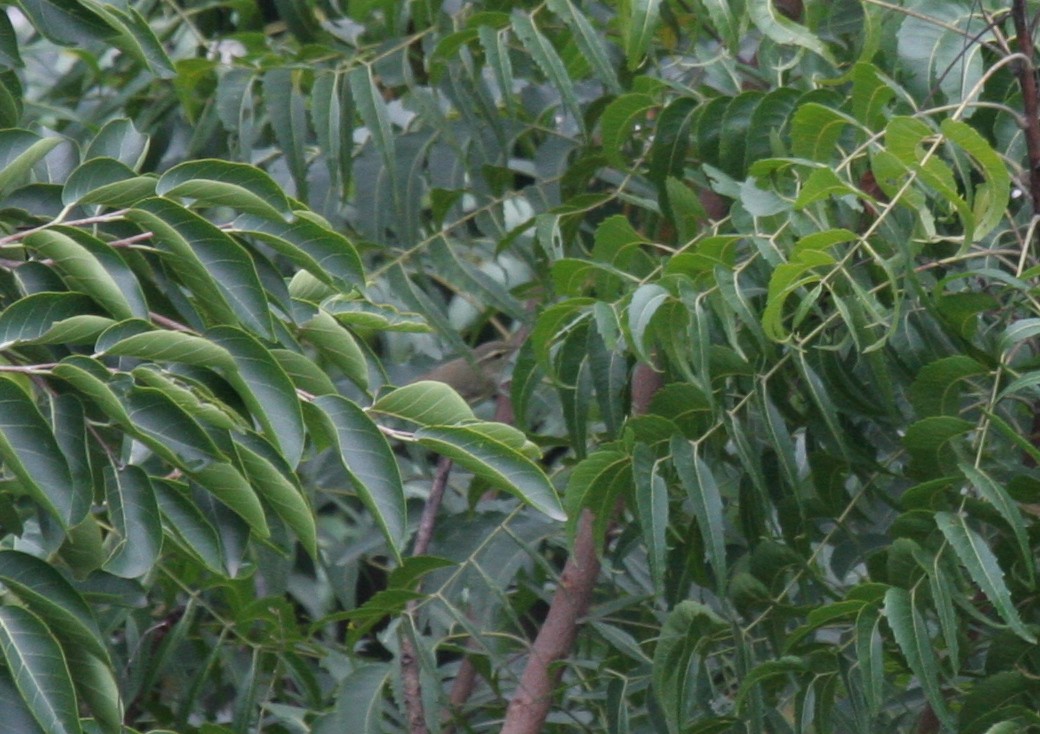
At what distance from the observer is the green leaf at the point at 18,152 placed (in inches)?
34.6

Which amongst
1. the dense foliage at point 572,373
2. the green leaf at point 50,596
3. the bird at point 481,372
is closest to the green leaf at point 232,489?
the dense foliage at point 572,373

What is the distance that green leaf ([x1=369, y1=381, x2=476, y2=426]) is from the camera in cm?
93

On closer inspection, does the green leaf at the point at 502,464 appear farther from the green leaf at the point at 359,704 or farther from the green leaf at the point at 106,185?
the green leaf at the point at 359,704

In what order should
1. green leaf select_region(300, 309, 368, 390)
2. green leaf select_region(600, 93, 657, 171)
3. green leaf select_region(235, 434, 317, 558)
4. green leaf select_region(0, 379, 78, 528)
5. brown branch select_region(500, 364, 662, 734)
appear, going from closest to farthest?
green leaf select_region(0, 379, 78, 528), green leaf select_region(235, 434, 317, 558), green leaf select_region(300, 309, 368, 390), green leaf select_region(600, 93, 657, 171), brown branch select_region(500, 364, 662, 734)

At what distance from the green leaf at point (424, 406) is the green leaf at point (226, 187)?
135 mm

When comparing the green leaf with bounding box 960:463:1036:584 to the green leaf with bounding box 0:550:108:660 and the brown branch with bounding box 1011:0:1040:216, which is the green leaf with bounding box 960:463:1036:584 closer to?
the brown branch with bounding box 1011:0:1040:216

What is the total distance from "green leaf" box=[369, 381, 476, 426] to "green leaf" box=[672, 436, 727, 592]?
0.23 m

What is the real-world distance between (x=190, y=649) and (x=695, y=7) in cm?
97

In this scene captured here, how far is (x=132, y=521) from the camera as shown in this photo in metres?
0.84

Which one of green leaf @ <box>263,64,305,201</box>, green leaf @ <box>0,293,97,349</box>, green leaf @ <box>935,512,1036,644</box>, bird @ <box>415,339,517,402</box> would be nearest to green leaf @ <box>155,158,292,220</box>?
green leaf @ <box>0,293,97,349</box>

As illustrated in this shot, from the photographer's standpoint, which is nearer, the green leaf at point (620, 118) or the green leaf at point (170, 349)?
the green leaf at point (170, 349)

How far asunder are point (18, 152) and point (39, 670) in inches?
13.7

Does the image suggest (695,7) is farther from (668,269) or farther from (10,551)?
(10,551)

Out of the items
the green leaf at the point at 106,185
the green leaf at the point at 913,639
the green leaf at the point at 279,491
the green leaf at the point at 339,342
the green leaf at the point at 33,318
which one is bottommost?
the green leaf at the point at 913,639
